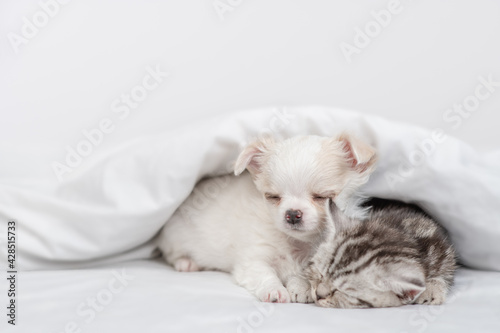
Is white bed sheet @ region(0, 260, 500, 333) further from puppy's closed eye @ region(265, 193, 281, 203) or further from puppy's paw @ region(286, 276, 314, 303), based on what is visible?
puppy's closed eye @ region(265, 193, 281, 203)

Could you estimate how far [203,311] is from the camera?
5.41 feet

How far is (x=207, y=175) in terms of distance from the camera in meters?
2.42

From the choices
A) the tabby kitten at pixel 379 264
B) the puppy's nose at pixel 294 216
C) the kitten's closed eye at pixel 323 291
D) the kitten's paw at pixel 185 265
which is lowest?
the kitten's paw at pixel 185 265

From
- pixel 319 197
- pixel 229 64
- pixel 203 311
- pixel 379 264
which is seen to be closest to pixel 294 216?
pixel 319 197

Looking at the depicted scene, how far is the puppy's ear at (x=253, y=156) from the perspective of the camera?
6.74ft

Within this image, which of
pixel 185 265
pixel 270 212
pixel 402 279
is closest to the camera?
pixel 402 279

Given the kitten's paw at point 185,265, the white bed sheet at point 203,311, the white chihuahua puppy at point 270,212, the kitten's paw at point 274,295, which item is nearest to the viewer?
the white bed sheet at point 203,311

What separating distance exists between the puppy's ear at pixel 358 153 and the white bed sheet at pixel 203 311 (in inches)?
21.7

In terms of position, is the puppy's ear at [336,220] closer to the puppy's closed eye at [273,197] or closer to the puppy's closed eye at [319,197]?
the puppy's closed eye at [319,197]

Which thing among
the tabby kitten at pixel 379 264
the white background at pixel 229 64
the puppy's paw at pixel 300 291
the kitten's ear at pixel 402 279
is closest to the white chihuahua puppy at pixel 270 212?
the puppy's paw at pixel 300 291

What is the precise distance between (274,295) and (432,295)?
54 cm

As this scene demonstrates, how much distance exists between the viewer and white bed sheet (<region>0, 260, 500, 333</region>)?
1.54 m

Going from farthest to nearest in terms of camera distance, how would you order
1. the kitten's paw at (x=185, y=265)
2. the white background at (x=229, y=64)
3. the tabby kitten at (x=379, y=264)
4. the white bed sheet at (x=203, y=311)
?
the white background at (x=229, y=64)
the kitten's paw at (x=185, y=265)
the tabby kitten at (x=379, y=264)
the white bed sheet at (x=203, y=311)

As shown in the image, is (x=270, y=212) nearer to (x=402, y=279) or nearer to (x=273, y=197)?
(x=273, y=197)
